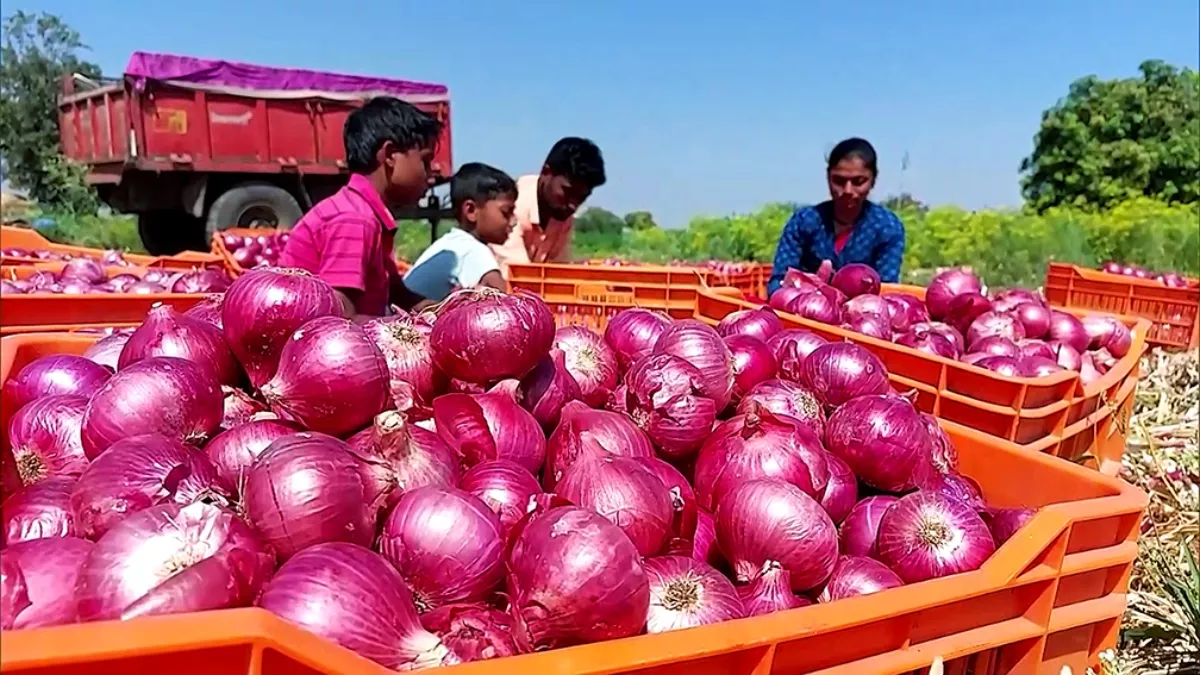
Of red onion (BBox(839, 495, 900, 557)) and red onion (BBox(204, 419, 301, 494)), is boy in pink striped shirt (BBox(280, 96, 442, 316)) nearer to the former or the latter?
red onion (BBox(204, 419, 301, 494))

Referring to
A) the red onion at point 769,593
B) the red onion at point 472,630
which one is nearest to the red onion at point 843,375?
the red onion at point 769,593

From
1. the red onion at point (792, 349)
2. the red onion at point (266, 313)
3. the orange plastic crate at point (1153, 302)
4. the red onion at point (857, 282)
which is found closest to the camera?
the red onion at point (266, 313)

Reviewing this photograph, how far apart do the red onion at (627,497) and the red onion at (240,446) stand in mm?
415

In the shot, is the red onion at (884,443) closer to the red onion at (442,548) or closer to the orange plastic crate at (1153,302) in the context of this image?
the red onion at (442,548)

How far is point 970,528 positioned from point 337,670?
39.7 inches

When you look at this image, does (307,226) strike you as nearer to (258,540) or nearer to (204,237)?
(258,540)

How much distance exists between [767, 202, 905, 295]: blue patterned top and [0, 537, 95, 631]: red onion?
10.3 ft

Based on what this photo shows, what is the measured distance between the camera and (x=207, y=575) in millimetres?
839

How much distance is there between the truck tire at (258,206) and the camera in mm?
10508

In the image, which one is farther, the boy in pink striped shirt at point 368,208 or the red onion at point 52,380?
the boy in pink striped shirt at point 368,208

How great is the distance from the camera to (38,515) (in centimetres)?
109

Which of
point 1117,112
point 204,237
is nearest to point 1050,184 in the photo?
point 1117,112

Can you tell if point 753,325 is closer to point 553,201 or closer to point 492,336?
point 492,336

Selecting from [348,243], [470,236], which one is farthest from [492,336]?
[470,236]
